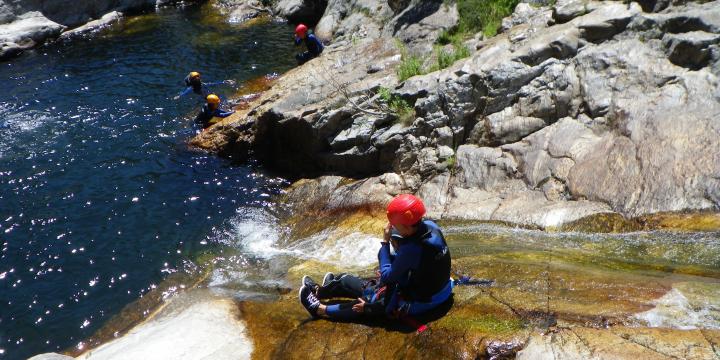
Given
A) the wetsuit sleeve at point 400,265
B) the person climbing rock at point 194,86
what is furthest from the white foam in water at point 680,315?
the person climbing rock at point 194,86

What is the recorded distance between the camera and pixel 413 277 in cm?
596

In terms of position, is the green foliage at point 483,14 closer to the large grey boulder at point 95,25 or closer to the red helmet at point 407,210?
the red helmet at point 407,210

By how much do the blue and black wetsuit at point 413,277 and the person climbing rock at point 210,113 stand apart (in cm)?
1010

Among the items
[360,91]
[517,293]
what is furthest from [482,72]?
[517,293]

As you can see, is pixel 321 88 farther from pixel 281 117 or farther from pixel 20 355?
pixel 20 355

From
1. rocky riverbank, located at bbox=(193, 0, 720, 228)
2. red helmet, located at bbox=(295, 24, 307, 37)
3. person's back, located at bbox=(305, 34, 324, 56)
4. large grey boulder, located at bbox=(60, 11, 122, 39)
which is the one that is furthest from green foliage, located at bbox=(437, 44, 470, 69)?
large grey boulder, located at bbox=(60, 11, 122, 39)

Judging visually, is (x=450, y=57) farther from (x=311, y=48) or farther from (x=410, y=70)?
(x=311, y=48)

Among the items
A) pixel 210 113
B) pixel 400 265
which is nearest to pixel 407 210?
pixel 400 265

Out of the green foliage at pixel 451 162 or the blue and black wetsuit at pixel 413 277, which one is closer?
the blue and black wetsuit at pixel 413 277

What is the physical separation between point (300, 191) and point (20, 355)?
20.1ft

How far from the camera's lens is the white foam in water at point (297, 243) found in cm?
930

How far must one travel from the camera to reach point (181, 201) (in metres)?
12.6

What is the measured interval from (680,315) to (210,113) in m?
13.0

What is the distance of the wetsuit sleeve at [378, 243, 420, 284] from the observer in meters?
5.79
